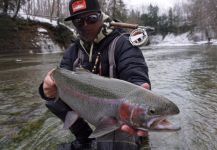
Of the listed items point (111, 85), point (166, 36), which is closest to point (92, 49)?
point (111, 85)

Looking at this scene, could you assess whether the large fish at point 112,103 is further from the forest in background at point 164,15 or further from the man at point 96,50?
the forest in background at point 164,15

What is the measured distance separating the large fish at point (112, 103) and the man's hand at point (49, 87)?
0.23 m

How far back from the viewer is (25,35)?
3512cm

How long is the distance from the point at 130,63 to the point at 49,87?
0.92 meters

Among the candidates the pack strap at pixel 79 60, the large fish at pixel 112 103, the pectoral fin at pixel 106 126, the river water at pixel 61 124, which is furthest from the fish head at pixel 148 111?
the river water at pixel 61 124

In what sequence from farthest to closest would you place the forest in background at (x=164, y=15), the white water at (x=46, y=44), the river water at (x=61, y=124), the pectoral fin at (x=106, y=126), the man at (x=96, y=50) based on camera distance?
the forest in background at (x=164, y=15), the white water at (x=46, y=44), the river water at (x=61, y=124), the man at (x=96, y=50), the pectoral fin at (x=106, y=126)

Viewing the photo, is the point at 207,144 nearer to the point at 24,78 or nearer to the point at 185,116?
the point at 185,116

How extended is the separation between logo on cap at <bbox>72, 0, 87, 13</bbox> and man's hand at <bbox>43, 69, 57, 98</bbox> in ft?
2.26

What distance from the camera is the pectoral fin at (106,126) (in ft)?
8.36

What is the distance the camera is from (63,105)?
393 centimetres

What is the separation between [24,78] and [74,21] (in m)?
9.52

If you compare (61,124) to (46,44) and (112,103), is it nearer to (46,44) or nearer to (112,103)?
(112,103)

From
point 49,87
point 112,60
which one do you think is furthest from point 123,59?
point 49,87

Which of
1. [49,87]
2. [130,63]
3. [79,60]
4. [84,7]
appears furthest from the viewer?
[79,60]
